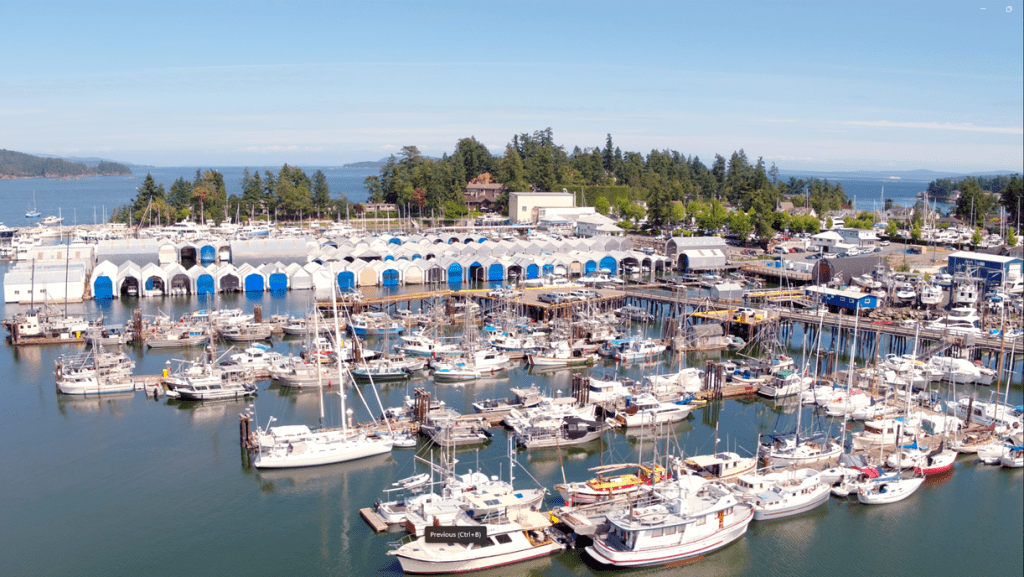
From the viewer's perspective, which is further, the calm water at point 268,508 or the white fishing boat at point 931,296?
the white fishing boat at point 931,296

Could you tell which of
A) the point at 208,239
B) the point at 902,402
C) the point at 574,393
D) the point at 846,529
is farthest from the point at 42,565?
the point at 208,239

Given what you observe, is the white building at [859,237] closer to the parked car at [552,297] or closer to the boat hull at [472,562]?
the parked car at [552,297]

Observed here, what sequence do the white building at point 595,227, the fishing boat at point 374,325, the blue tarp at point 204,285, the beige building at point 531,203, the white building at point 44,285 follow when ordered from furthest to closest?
1. the beige building at point 531,203
2. the white building at point 595,227
3. the blue tarp at point 204,285
4. the white building at point 44,285
5. the fishing boat at point 374,325

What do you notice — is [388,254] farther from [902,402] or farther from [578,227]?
[902,402]

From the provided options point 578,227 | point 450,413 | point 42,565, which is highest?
point 578,227

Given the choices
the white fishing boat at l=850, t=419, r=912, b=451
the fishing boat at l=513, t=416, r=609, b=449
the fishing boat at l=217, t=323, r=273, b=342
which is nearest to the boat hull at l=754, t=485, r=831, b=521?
the white fishing boat at l=850, t=419, r=912, b=451

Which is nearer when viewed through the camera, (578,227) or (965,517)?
(965,517)

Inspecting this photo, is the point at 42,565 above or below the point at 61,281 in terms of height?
below

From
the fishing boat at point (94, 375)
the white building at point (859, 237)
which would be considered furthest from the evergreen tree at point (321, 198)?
the fishing boat at point (94, 375)
